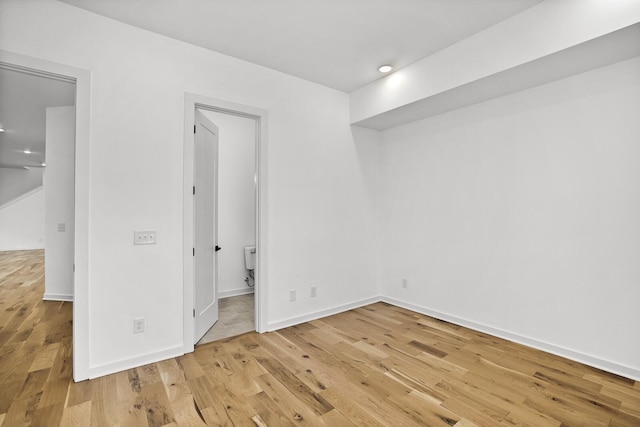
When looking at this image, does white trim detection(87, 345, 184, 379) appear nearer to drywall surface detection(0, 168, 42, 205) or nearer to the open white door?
the open white door

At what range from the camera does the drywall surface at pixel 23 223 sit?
938 cm

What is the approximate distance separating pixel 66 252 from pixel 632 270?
6442mm

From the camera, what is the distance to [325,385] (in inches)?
86.4

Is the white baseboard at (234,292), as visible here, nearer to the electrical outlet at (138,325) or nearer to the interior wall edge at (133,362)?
the interior wall edge at (133,362)

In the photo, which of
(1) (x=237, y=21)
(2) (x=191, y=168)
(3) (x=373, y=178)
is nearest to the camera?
(1) (x=237, y=21)

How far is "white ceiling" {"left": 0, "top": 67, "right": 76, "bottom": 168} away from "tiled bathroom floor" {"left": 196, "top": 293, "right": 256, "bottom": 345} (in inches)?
99.1

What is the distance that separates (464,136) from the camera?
333 cm

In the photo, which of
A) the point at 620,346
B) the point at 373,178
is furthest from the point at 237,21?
the point at 620,346

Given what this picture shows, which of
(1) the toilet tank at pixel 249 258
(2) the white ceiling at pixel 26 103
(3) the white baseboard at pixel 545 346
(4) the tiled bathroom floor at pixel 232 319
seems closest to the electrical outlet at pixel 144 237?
(4) the tiled bathroom floor at pixel 232 319

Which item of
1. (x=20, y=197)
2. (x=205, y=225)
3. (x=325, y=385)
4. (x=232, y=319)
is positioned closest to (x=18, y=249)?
(x=20, y=197)

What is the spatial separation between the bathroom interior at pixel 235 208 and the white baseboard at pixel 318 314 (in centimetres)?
130

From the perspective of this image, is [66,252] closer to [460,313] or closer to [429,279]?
[429,279]

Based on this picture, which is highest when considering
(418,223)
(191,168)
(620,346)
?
(191,168)

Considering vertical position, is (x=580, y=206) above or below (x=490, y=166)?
below
